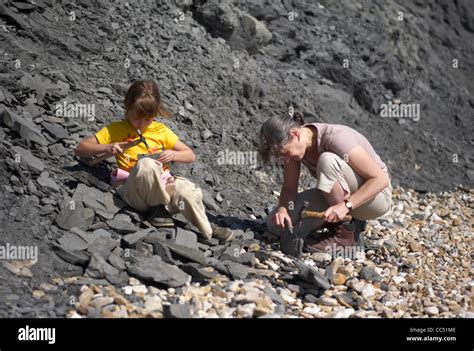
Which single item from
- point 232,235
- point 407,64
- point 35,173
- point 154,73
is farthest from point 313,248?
point 407,64

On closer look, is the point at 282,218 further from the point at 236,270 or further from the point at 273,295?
the point at 273,295

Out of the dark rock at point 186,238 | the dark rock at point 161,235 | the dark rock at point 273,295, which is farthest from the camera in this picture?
the dark rock at point 186,238

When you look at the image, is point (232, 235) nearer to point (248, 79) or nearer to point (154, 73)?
point (154, 73)

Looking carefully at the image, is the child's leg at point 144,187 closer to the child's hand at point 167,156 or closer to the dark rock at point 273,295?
the child's hand at point 167,156

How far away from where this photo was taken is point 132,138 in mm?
5383

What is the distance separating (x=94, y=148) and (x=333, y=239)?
2.30 metres

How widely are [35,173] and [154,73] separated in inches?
116

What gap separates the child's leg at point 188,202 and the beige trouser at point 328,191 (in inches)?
31.5

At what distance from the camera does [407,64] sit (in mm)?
11102

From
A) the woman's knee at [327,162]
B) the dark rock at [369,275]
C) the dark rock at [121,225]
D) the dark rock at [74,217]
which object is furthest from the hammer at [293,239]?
the dark rock at [74,217]

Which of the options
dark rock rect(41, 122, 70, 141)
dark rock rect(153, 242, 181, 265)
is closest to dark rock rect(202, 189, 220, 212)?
dark rock rect(153, 242, 181, 265)

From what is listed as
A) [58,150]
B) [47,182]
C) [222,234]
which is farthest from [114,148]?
A: [222,234]

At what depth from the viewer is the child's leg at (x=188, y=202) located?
520 cm

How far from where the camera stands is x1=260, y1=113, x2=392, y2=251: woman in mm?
5172
